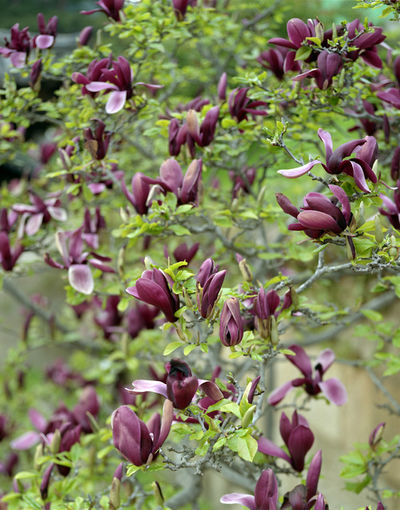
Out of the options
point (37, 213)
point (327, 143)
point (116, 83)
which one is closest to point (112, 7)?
point (116, 83)

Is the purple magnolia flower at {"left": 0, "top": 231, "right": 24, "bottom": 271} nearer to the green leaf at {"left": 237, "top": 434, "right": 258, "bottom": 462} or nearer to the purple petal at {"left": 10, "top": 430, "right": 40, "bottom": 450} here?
the purple petal at {"left": 10, "top": 430, "right": 40, "bottom": 450}

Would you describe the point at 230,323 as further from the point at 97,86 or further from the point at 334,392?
the point at 97,86

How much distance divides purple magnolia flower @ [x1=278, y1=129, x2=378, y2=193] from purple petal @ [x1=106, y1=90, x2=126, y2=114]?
505 mm

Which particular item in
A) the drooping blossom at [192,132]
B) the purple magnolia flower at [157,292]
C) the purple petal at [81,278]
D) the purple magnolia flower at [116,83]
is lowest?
Answer: the purple petal at [81,278]

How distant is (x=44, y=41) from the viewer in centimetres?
149

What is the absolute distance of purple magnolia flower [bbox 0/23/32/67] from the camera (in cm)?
149

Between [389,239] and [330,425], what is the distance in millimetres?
2322

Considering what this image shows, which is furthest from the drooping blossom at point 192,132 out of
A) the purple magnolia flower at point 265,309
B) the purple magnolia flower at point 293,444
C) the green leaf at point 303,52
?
the purple magnolia flower at point 293,444

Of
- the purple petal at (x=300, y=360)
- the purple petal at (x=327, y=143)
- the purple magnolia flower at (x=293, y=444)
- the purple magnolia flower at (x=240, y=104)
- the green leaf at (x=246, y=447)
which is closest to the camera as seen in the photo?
the green leaf at (x=246, y=447)

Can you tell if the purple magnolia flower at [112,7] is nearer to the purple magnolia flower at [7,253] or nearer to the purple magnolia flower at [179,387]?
the purple magnolia flower at [7,253]

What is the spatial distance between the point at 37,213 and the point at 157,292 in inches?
32.0

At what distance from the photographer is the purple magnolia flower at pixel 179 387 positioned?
0.86m

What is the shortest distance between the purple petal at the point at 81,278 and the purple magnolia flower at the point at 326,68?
2.18 feet

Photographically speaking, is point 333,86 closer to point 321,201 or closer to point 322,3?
point 321,201
